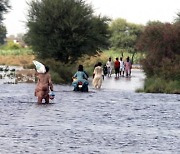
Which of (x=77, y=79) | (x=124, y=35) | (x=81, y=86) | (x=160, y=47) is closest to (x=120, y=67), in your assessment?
(x=160, y=47)

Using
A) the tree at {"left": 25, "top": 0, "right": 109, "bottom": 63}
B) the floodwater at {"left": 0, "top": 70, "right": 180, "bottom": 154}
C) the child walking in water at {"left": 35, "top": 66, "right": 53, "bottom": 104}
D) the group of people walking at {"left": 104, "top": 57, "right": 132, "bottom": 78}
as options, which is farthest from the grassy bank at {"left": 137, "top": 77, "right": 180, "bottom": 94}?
the tree at {"left": 25, "top": 0, "right": 109, "bottom": 63}

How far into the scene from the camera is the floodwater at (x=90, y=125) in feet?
56.5

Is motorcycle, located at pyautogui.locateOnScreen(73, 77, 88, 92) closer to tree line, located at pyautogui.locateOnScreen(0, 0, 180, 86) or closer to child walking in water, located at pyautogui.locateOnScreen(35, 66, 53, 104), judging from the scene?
child walking in water, located at pyautogui.locateOnScreen(35, 66, 53, 104)

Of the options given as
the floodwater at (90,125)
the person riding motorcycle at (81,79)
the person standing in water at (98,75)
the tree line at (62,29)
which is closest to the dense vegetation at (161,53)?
the person standing in water at (98,75)

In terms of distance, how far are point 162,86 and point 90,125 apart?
17.8 m

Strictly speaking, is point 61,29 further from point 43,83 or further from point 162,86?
point 43,83

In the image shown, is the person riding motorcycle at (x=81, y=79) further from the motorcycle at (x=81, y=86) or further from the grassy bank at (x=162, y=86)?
the grassy bank at (x=162, y=86)

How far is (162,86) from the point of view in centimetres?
3919

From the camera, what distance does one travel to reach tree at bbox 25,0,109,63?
2330 inches

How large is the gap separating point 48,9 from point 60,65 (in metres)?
11.0

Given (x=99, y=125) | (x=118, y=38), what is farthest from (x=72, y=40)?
(x=118, y=38)

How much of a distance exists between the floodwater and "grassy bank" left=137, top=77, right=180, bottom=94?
4055mm

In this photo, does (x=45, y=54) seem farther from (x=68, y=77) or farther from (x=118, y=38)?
(x=118, y=38)

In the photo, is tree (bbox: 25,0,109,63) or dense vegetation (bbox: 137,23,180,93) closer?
dense vegetation (bbox: 137,23,180,93)
